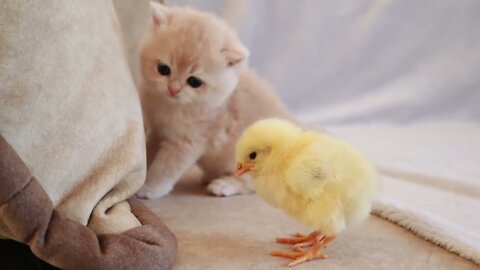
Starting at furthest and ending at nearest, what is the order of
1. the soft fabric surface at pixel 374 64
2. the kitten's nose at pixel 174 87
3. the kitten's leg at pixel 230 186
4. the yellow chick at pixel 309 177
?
the soft fabric surface at pixel 374 64 < the kitten's leg at pixel 230 186 < the kitten's nose at pixel 174 87 < the yellow chick at pixel 309 177

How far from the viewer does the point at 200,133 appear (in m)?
1.44

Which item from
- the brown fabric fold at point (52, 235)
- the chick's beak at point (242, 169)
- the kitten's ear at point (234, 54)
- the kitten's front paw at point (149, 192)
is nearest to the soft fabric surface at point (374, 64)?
the kitten's ear at point (234, 54)

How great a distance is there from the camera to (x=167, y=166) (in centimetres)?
142

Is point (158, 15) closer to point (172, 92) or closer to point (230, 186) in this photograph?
point (172, 92)

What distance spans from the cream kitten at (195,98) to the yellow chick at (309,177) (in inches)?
12.2

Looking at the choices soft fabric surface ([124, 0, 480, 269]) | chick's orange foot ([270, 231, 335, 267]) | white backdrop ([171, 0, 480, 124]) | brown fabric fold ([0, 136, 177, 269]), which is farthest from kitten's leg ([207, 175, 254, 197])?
white backdrop ([171, 0, 480, 124])

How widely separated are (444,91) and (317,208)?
1370 mm

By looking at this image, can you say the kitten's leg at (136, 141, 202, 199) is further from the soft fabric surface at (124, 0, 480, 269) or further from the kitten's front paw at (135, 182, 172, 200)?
the soft fabric surface at (124, 0, 480, 269)

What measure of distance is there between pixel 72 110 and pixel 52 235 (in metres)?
0.22

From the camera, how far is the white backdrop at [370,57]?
2.15m

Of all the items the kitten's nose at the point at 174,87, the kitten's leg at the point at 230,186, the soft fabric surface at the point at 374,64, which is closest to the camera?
the kitten's nose at the point at 174,87

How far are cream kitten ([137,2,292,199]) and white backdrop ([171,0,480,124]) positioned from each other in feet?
2.20

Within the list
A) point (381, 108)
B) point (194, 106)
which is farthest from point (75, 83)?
point (381, 108)

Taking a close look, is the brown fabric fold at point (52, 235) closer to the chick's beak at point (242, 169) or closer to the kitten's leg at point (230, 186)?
the chick's beak at point (242, 169)
